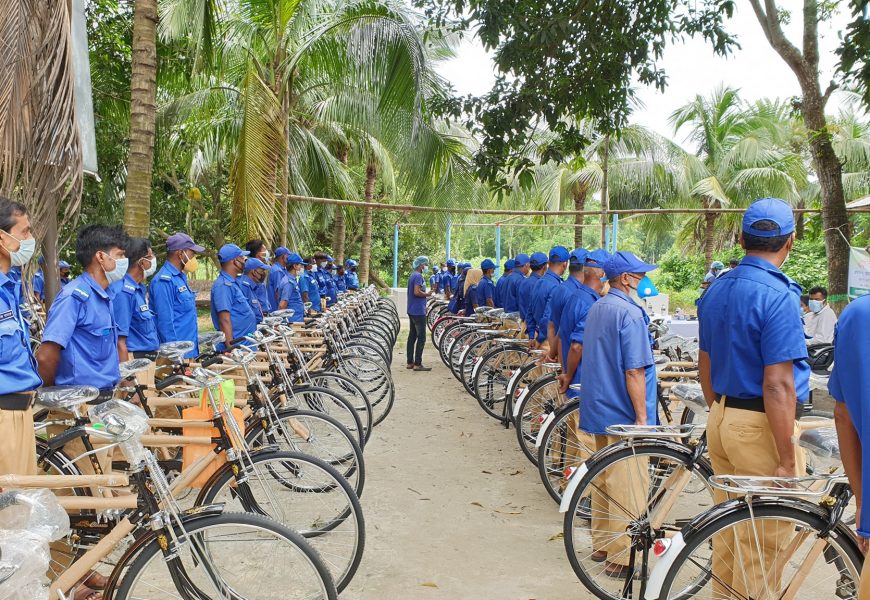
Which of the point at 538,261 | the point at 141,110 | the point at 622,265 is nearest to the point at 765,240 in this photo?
the point at 622,265

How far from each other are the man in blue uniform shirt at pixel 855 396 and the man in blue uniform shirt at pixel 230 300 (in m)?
5.54

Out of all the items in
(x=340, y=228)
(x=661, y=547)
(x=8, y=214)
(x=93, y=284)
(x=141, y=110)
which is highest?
(x=141, y=110)

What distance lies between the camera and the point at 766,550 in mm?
3033

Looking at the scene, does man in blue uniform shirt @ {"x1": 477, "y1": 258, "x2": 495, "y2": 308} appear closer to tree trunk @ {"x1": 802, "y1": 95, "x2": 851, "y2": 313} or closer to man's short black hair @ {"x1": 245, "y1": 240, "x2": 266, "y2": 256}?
man's short black hair @ {"x1": 245, "y1": 240, "x2": 266, "y2": 256}

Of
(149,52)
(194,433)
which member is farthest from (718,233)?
(194,433)

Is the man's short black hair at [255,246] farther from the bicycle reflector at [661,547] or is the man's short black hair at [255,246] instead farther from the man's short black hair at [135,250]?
the bicycle reflector at [661,547]

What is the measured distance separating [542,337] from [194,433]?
14.6 ft

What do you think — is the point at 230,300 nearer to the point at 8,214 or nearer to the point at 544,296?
the point at 544,296

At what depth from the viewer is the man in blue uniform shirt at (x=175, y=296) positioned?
6.36m

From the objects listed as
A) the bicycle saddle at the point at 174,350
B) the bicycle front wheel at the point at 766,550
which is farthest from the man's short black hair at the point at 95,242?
the bicycle front wheel at the point at 766,550

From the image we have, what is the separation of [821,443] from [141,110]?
6106 millimetres

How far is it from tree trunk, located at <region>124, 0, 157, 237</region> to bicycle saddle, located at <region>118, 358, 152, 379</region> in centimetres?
229

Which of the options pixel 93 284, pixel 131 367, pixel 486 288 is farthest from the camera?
pixel 486 288

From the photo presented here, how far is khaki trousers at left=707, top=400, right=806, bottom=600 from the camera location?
9.86 ft
